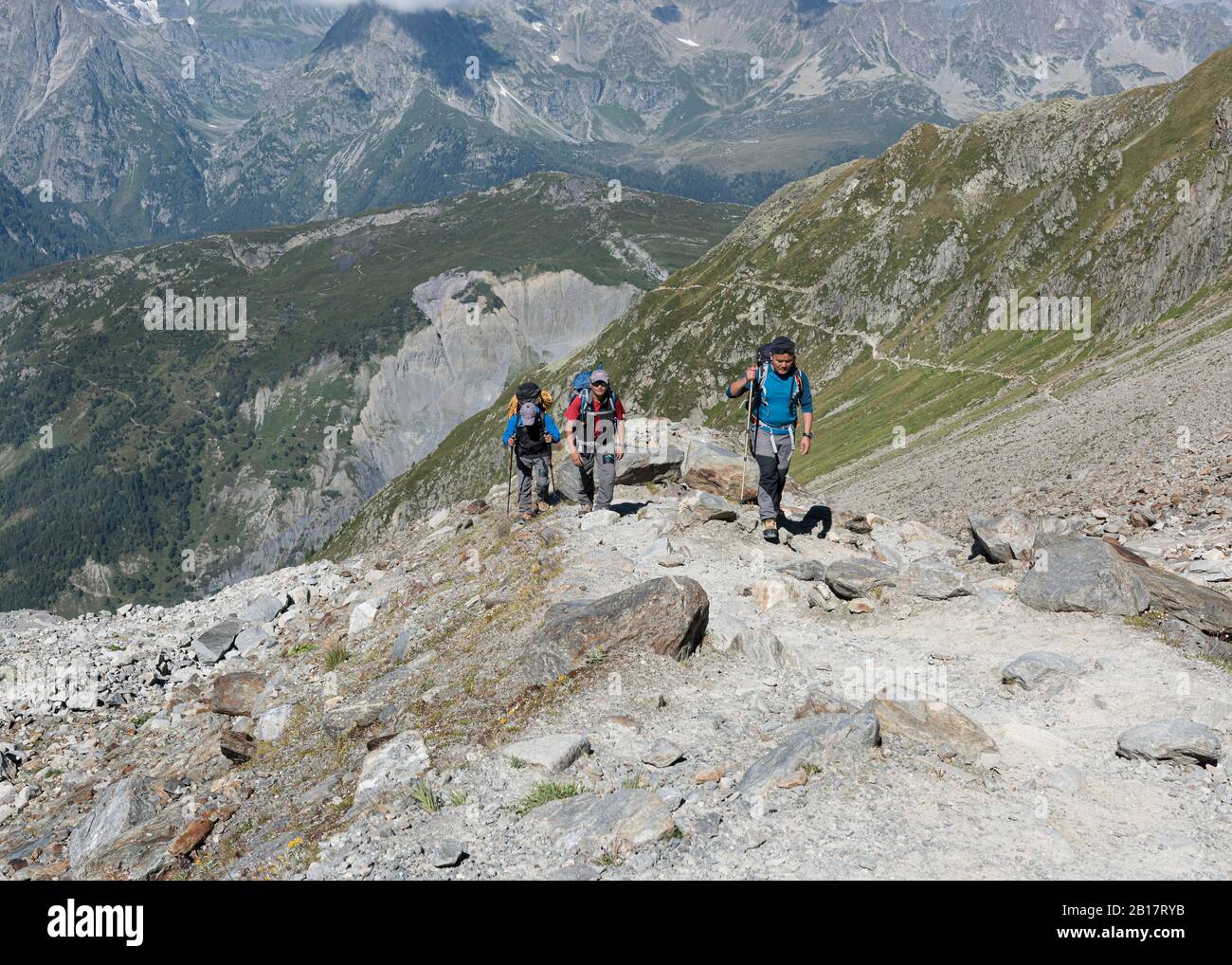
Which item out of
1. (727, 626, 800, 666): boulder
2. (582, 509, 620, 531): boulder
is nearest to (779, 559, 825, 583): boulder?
(727, 626, 800, 666): boulder

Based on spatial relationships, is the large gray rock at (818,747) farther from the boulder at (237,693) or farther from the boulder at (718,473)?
the boulder at (718,473)

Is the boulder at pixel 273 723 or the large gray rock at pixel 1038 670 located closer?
the large gray rock at pixel 1038 670

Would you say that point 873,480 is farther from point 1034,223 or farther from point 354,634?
point 1034,223

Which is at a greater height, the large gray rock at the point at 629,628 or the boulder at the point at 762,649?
the large gray rock at the point at 629,628

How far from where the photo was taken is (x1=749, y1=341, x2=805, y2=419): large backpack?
2031cm

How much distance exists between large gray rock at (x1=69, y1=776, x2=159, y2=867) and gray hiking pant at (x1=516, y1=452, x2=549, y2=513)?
12139 mm

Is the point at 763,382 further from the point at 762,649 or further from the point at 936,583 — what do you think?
Answer: the point at 762,649

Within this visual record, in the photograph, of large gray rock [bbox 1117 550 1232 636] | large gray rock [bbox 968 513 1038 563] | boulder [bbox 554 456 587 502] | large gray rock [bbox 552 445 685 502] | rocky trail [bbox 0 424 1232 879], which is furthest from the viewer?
large gray rock [bbox 552 445 685 502]

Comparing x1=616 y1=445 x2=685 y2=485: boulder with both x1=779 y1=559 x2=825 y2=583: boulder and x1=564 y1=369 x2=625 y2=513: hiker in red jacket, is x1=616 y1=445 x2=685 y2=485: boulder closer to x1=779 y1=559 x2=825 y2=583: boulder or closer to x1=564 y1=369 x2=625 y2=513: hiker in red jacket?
x1=564 y1=369 x2=625 y2=513: hiker in red jacket

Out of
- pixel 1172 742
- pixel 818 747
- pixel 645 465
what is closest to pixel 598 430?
pixel 645 465

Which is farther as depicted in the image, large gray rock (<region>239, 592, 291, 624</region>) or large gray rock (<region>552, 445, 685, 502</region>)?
large gray rock (<region>552, 445, 685, 502</region>)

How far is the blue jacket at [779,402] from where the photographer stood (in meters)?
20.2

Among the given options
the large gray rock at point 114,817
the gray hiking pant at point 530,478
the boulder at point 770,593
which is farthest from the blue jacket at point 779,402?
the large gray rock at point 114,817

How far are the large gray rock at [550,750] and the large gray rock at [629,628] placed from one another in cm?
235
